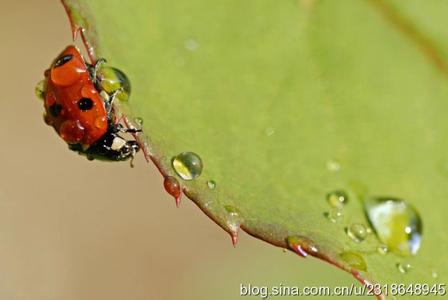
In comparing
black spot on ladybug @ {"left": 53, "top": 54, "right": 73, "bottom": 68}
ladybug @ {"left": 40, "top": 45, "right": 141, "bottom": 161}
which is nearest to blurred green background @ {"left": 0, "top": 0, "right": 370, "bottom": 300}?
ladybug @ {"left": 40, "top": 45, "right": 141, "bottom": 161}

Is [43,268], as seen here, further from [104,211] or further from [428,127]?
[428,127]

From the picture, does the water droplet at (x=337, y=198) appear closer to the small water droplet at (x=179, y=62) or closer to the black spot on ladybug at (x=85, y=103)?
the small water droplet at (x=179, y=62)

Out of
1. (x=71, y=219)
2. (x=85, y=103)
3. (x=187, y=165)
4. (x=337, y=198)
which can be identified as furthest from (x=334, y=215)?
(x=71, y=219)

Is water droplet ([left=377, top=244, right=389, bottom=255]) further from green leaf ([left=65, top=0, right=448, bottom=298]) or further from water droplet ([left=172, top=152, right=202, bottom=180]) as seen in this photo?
water droplet ([left=172, top=152, right=202, bottom=180])

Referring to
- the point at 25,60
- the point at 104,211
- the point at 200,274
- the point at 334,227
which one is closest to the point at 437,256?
the point at 334,227

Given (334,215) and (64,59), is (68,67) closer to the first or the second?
(64,59)

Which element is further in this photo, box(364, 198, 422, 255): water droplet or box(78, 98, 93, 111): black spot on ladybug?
box(78, 98, 93, 111): black spot on ladybug
